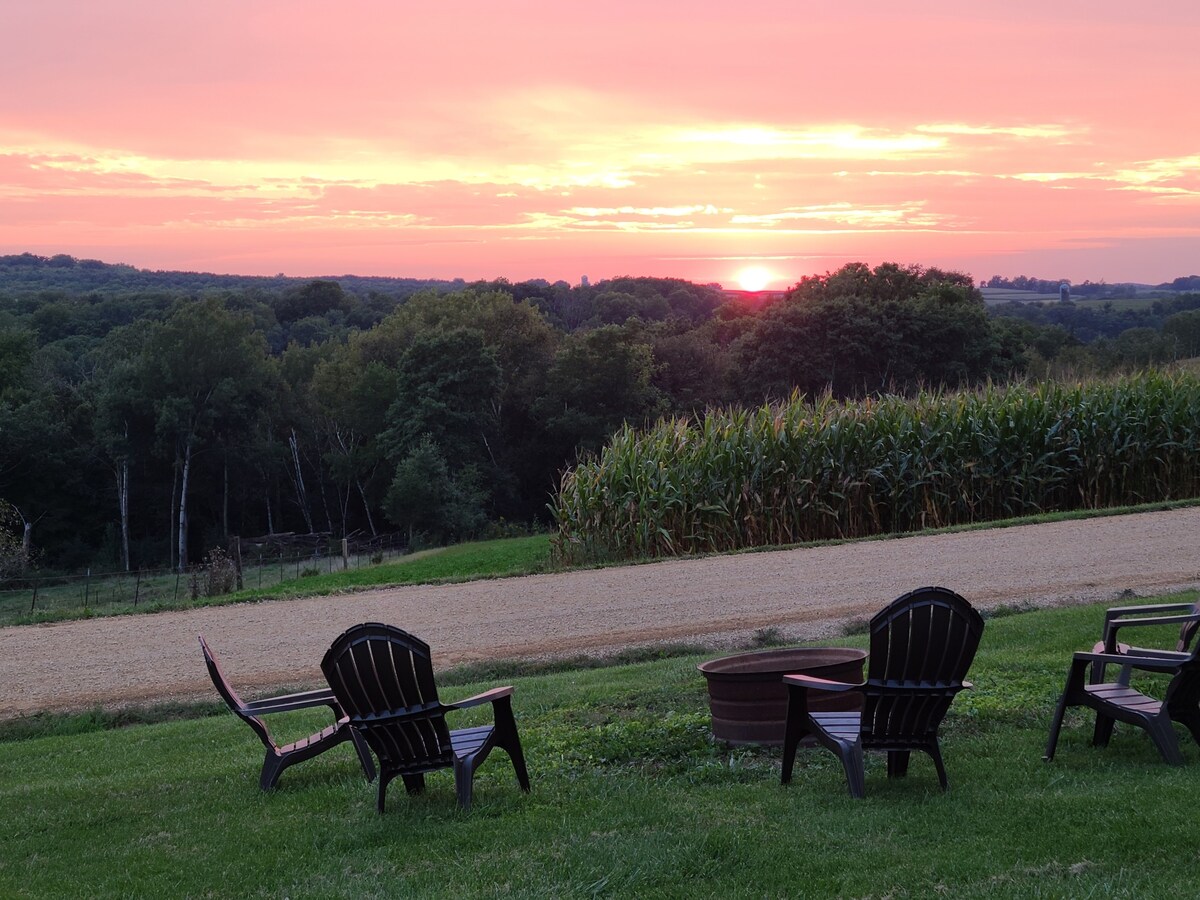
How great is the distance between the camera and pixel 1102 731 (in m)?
6.60

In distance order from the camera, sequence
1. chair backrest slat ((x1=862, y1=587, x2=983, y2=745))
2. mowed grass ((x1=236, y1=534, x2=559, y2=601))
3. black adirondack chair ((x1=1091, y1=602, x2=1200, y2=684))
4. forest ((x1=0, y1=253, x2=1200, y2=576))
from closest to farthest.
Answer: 1. chair backrest slat ((x1=862, y1=587, x2=983, y2=745))
2. black adirondack chair ((x1=1091, y1=602, x2=1200, y2=684))
3. mowed grass ((x1=236, y1=534, x2=559, y2=601))
4. forest ((x1=0, y1=253, x2=1200, y2=576))

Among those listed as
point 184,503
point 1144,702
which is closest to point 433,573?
point 1144,702

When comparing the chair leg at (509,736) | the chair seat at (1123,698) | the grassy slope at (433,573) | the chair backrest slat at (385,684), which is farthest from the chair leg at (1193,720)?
the grassy slope at (433,573)

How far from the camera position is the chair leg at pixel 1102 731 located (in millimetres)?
6586

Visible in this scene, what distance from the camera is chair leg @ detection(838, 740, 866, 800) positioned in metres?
5.82

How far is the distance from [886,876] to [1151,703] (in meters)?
2.34

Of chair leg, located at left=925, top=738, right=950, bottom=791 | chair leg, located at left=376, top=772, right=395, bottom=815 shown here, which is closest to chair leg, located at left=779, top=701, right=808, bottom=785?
chair leg, located at left=925, top=738, right=950, bottom=791

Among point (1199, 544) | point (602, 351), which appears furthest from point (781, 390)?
point (1199, 544)

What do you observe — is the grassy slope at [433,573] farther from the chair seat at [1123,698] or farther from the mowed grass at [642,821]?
the chair seat at [1123,698]

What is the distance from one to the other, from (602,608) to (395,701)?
8.03 m

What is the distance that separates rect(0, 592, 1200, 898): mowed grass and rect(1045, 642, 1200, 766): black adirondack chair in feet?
0.44

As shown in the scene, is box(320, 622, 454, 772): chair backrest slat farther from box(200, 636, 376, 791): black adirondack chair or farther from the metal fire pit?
the metal fire pit

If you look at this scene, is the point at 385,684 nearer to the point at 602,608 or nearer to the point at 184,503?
the point at 602,608

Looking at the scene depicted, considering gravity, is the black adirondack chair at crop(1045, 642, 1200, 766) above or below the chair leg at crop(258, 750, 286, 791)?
above
